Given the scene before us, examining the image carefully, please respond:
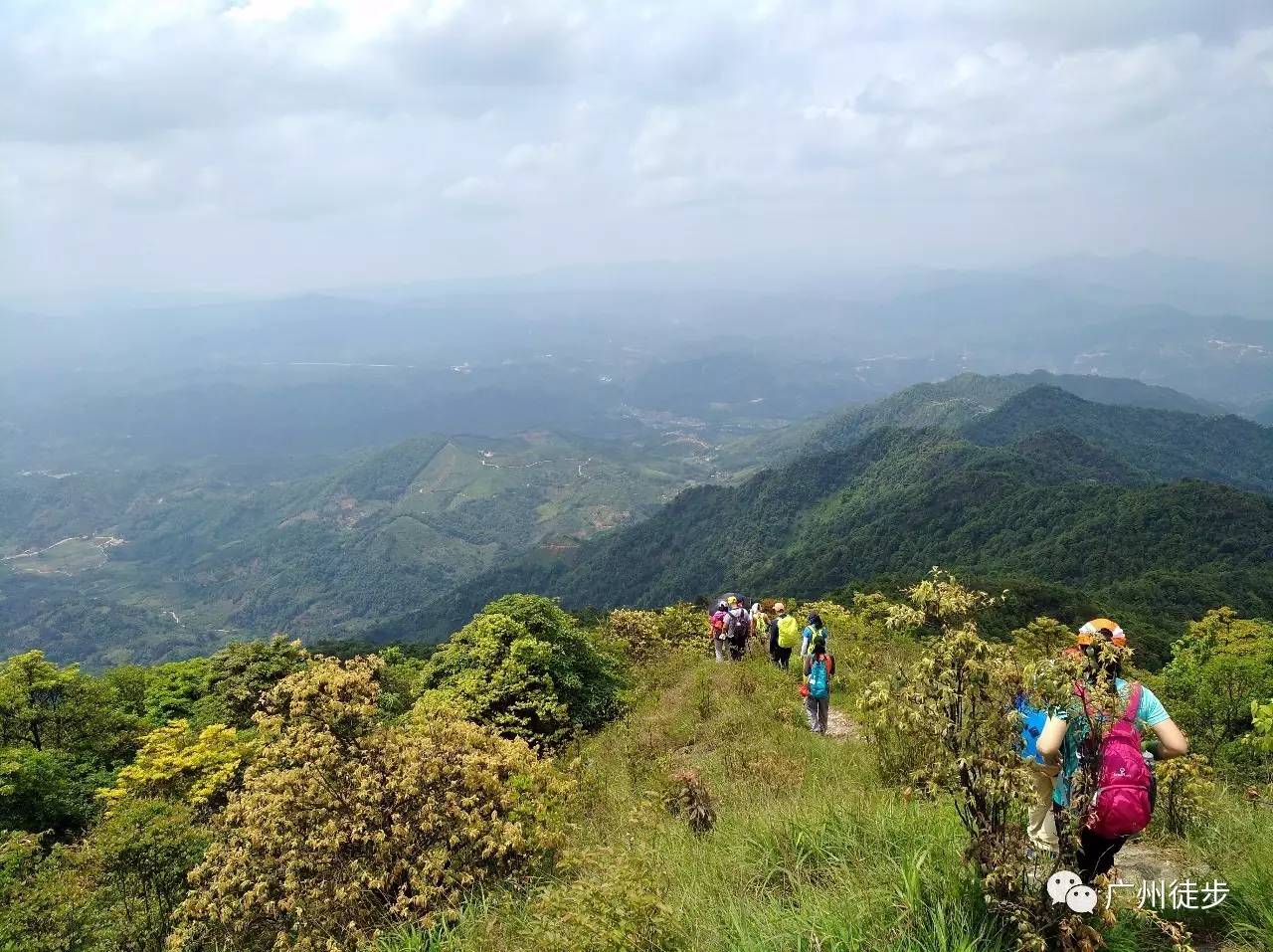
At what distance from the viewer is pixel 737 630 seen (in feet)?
50.9

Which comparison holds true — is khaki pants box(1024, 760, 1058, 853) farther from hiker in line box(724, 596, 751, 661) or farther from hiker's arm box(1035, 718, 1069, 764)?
hiker in line box(724, 596, 751, 661)

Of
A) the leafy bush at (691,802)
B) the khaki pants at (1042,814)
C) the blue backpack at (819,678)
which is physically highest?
the khaki pants at (1042,814)

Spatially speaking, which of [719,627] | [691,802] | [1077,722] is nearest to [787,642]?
[719,627]

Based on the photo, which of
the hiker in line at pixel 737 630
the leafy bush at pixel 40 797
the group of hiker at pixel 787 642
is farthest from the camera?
the hiker in line at pixel 737 630

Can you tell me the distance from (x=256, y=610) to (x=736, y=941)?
206m

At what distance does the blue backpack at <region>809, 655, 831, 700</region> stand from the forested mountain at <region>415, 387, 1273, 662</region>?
3877 cm

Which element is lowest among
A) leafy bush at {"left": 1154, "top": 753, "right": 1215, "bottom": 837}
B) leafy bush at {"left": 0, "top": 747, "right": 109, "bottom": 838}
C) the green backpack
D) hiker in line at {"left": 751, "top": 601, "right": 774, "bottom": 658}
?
leafy bush at {"left": 0, "top": 747, "right": 109, "bottom": 838}

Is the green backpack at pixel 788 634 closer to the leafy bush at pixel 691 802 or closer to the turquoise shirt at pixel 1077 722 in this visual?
the leafy bush at pixel 691 802

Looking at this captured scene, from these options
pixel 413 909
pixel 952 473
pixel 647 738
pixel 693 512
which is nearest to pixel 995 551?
pixel 952 473

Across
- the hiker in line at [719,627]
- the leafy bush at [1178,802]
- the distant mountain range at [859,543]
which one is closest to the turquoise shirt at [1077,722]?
the leafy bush at [1178,802]

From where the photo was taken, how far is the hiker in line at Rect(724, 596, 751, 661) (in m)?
15.5

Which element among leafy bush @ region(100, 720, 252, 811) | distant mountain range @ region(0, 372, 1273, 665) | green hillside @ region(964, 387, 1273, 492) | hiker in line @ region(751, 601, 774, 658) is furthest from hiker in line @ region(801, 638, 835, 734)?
green hillside @ region(964, 387, 1273, 492)

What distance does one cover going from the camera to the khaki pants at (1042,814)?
371 cm

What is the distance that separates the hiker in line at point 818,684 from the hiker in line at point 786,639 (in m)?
2.84
